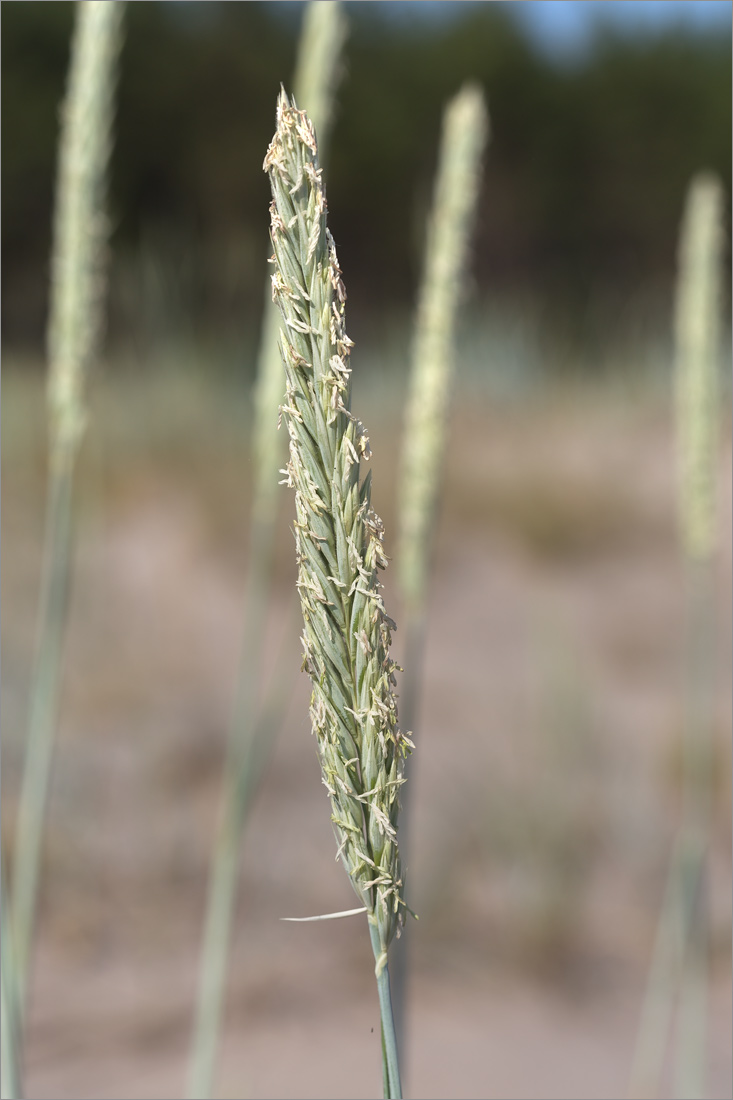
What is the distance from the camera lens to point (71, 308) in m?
0.52

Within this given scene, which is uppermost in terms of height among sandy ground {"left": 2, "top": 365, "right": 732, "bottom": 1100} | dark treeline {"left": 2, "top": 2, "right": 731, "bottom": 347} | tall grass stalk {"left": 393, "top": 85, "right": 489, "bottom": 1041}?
dark treeline {"left": 2, "top": 2, "right": 731, "bottom": 347}

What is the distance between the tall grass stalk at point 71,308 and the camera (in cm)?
50

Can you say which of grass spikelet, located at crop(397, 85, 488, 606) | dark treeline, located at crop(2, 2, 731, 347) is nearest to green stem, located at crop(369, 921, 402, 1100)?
grass spikelet, located at crop(397, 85, 488, 606)

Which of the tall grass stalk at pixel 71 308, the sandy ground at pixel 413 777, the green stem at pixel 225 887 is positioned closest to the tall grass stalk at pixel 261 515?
the green stem at pixel 225 887

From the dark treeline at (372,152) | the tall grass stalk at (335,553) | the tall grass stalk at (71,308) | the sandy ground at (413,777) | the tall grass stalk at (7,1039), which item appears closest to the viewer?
the tall grass stalk at (335,553)

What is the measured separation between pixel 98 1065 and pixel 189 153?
4.48 m

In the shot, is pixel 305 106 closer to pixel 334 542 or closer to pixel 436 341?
pixel 436 341

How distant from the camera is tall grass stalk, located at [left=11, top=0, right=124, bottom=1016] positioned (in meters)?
0.50

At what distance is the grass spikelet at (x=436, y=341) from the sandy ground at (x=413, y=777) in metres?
0.76

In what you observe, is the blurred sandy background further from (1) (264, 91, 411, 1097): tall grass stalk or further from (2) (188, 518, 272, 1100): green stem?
(1) (264, 91, 411, 1097): tall grass stalk

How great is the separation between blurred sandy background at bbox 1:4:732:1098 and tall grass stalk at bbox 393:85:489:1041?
0.20m

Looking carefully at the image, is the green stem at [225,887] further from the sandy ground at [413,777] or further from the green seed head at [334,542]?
the sandy ground at [413,777]

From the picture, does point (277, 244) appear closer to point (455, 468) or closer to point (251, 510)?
point (251, 510)

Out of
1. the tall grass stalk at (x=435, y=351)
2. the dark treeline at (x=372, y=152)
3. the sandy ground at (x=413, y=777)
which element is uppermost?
the dark treeline at (x=372, y=152)
